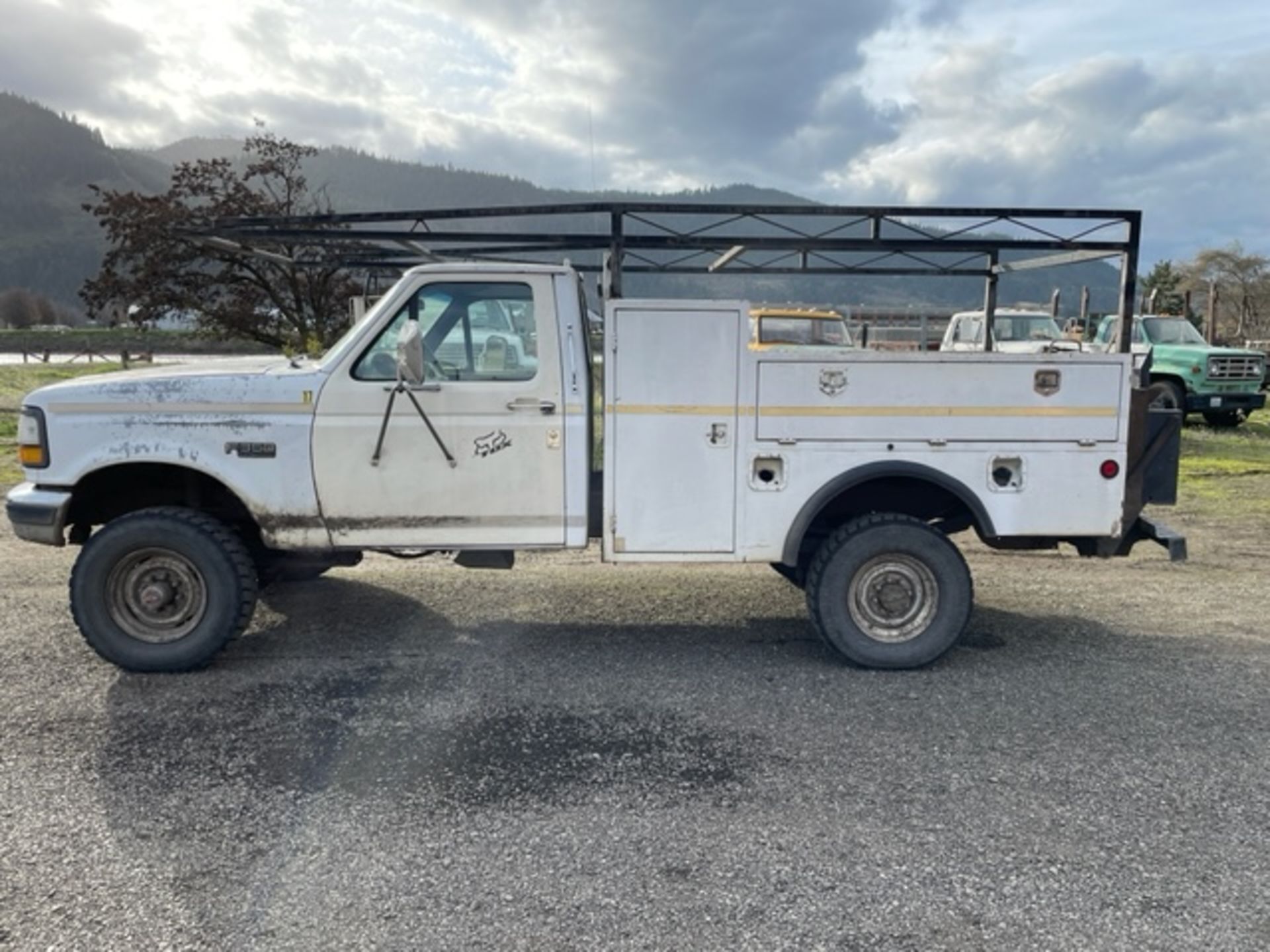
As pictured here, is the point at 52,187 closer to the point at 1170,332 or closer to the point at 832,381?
the point at 1170,332

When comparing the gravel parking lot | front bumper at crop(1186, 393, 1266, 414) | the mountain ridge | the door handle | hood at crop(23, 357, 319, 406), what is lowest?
the gravel parking lot

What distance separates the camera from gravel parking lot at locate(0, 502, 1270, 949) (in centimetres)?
290

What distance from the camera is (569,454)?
16.3 feet

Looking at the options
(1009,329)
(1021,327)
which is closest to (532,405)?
(1009,329)

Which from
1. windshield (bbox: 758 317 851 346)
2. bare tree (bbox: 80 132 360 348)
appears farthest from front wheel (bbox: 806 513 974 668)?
bare tree (bbox: 80 132 360 348)

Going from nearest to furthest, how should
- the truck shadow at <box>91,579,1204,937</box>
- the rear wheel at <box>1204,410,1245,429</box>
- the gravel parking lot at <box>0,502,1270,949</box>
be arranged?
the gravel parking lot at <box>0,502,1270,949</box>
the truck shadow at <box>91,579,1204,937</box>
the rear wheel at <box>1204,410,1245,429</box>

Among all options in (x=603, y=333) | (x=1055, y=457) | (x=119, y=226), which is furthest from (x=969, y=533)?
(x=119, y=226)

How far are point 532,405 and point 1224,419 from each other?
17307mm

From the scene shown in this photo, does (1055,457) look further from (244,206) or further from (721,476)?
(244,206)

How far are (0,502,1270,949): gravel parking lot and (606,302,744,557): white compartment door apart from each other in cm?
80

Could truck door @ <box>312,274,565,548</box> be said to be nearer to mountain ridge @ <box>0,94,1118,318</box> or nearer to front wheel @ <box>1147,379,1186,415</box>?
front wheel @ <box>1147,379,1186,415</box>

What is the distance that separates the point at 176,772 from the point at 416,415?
6.66 ft

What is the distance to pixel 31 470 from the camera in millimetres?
4875

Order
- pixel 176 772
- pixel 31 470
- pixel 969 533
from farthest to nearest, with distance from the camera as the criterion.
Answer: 1. pixel 969 533
2. pixel 31 470
3. pixel 176 772
